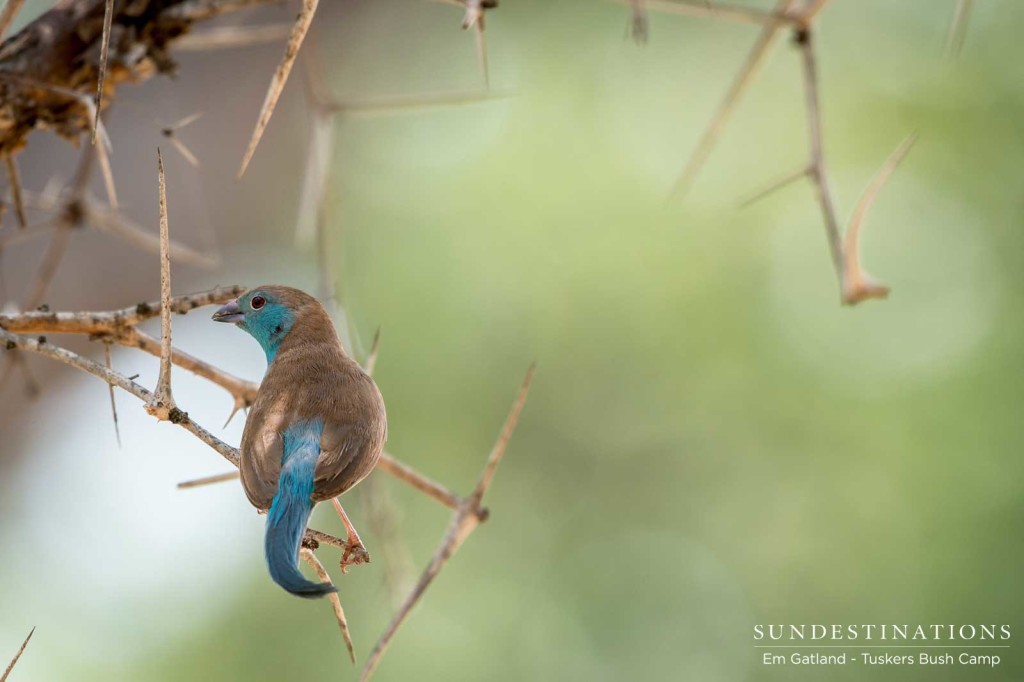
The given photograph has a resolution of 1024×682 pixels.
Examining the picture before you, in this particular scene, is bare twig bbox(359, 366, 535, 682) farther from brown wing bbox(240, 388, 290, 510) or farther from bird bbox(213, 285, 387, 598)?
brown wing bbox(240, 388, 290, 510)

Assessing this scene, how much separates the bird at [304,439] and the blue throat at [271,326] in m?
0.25

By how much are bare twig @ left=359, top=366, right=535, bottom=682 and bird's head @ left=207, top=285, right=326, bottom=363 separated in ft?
5.95

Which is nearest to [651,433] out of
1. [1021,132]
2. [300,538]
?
[1021,132]

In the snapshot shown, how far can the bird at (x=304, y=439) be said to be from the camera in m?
2.29

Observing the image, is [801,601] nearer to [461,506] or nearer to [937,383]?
[937,383]

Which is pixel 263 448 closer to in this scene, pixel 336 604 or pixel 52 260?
pixel 336 604

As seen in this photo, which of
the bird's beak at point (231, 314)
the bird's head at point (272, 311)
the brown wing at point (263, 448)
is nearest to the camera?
the brown wing at point (263, 448)

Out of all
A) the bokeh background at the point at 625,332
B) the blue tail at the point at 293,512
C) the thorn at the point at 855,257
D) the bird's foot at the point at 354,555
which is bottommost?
the bokeh background at the point at 625,332

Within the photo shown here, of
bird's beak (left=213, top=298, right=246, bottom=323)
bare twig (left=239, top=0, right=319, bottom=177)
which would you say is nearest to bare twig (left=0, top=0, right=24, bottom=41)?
bare twig (left=239, top=0, right=319, bottom=177)

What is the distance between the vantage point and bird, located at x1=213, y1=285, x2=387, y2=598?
2.29 metres

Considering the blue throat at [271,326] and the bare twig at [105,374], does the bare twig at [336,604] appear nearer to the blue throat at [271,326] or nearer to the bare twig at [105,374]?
the bare twig at [105,374]

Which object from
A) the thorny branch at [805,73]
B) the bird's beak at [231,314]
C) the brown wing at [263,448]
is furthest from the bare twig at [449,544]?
the bird's beak at [231,314]

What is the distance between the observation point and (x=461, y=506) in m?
1.75

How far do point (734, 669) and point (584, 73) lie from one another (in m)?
4.43
